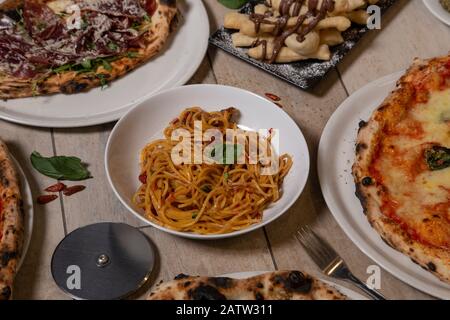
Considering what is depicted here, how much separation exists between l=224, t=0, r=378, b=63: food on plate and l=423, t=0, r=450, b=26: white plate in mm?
503

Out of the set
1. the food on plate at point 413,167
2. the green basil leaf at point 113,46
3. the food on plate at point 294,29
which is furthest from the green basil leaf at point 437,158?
the green basil leaf at point 113,46

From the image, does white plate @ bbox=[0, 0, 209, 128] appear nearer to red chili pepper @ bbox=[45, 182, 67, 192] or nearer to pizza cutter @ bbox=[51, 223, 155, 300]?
red chili pepper @ bbox=[45, 182, 67, 192]

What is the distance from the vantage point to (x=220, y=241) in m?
1.93

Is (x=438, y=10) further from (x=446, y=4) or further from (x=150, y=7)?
(x=150, y=7)

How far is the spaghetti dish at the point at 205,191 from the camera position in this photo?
1856 millimetres

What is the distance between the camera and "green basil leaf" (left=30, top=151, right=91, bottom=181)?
2039 millimetres

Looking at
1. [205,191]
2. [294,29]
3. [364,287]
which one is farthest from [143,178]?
[294,29]

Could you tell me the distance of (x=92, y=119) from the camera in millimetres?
2166

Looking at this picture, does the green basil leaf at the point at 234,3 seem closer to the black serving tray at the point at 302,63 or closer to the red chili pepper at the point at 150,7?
the black serving tray at the point at 302,63

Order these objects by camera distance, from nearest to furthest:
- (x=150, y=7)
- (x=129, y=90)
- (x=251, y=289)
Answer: (x=251, y=289) < (x=129, y=90) < (x=150, y=7)

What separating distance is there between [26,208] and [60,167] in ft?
0.71

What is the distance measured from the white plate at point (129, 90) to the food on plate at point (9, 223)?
245mm
